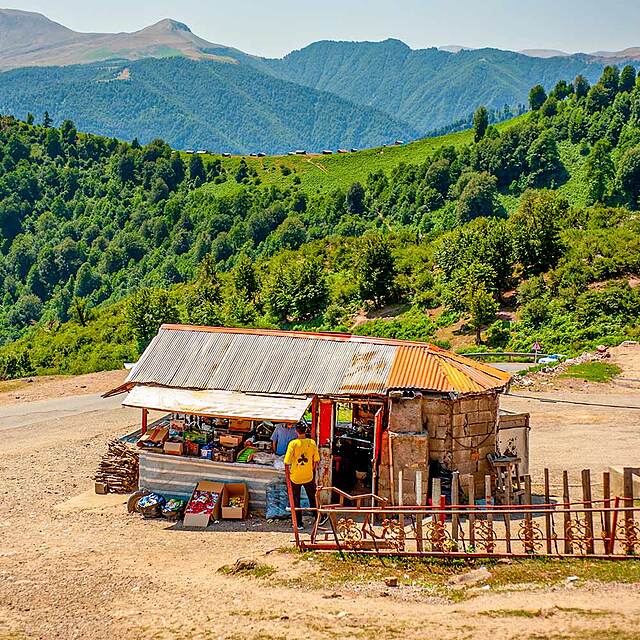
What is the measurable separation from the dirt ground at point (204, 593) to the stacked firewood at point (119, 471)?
44 centimetres

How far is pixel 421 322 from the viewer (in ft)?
164

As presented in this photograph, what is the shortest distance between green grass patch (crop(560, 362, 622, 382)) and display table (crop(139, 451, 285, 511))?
2002 cm

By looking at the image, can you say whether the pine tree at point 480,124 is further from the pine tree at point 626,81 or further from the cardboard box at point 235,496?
the cardboard box at point 235,496

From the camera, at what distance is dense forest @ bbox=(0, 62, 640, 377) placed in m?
48.1

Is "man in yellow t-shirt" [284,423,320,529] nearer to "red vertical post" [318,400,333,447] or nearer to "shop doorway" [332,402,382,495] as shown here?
"red vertical post" [318,400,333,447]

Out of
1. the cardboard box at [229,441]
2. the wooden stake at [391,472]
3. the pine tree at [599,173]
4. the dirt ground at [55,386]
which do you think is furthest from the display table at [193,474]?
the pine tree at [599,173]

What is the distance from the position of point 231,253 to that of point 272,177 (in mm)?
23123

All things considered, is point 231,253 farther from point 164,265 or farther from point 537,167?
point 537,167

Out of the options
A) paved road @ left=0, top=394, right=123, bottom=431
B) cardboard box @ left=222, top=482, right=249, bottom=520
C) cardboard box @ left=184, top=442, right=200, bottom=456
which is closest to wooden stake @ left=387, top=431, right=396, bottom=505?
cardboard box @ left=222, top=482, right=249, bottom=520

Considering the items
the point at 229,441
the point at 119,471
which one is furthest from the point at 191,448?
the point at 119,471

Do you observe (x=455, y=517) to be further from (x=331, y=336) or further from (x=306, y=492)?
(x=331, y=336)

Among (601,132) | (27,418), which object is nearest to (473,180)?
(601,132)

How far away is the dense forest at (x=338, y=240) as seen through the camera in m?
48.1

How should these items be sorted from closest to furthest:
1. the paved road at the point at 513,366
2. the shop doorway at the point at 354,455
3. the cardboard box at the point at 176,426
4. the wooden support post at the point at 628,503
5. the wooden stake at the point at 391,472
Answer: the wooden support post at the point at 628,503
the wooden stake at the point at 391,472
the shop doorway at the point at 354,455
the cardboard box at the point at 176,426
the paved road at the point at 513,366
